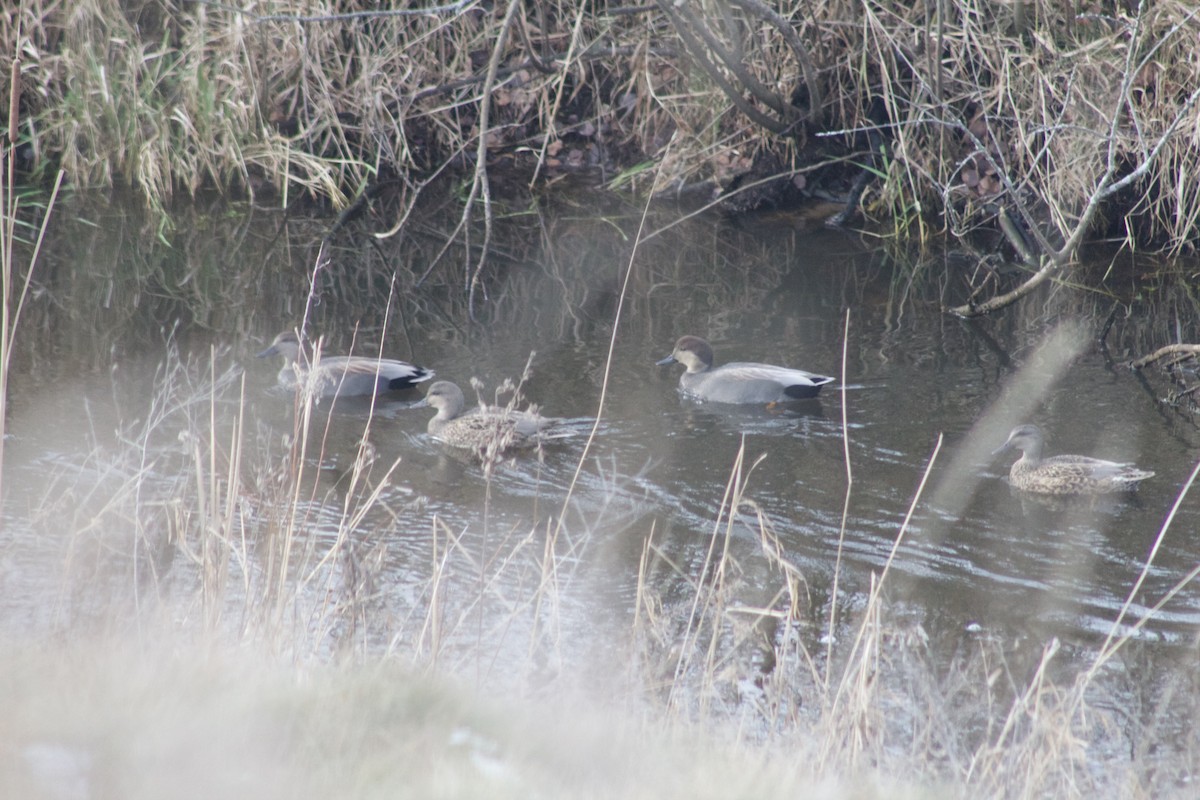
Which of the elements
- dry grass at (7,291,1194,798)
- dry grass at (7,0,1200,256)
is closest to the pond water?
dry grass at (7,291,1194,798)

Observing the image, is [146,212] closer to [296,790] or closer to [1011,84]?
[1011,84]

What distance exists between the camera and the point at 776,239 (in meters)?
10.9

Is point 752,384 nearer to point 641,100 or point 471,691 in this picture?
point 471,691

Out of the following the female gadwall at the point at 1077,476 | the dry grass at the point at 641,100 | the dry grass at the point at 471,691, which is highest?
the dry grass at the point at 641,100

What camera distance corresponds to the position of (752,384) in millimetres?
7410

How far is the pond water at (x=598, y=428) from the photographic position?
471 cm

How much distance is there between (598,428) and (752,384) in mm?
991

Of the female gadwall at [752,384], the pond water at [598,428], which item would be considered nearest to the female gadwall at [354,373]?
the pond water at [598,428]

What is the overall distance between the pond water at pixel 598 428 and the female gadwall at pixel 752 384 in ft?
0.52

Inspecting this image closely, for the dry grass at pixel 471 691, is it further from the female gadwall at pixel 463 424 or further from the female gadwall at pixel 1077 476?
the female gadwall at pixel 1077 476

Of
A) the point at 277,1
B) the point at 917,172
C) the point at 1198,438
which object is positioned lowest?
the point at 1198,438

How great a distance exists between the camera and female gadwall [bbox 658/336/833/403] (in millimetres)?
7352

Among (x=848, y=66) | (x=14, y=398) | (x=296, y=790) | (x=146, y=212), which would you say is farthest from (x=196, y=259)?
(x=296, y=790)

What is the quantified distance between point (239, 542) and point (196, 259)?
580 centimetres
